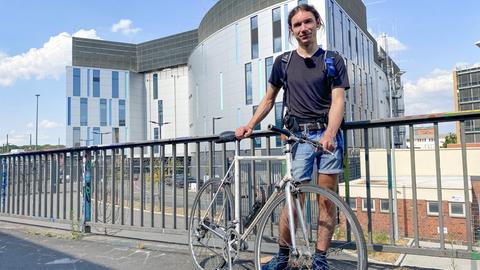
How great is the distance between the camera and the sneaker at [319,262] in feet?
8.87

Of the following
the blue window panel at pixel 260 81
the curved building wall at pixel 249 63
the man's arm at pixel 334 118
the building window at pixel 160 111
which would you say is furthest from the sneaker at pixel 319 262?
the building window at pixel 160 111

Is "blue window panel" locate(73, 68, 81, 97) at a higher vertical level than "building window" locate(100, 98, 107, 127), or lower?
higher

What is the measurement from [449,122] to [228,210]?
2.12 metres

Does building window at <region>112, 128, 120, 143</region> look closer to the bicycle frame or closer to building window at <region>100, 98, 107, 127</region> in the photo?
building window at <region>100, 98, 107, 127</region>

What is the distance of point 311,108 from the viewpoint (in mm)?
3068

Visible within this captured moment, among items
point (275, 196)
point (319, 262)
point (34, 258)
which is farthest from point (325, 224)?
point (34, 258)

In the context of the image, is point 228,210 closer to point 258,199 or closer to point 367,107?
point 258,199

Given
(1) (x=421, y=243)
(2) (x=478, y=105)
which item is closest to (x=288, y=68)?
(1) (x=421, y=243)

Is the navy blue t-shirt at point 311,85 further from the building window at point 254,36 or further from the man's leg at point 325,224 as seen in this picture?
the building window at point 254,36

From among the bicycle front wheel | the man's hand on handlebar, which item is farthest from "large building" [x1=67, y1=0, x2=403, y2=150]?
the bicycle front wheel

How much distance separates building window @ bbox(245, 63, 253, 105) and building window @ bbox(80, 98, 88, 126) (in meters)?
36.2

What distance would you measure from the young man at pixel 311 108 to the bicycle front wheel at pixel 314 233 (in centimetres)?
1

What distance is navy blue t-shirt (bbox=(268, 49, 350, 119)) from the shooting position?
3000 mm

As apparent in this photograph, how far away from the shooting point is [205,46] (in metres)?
48.8
